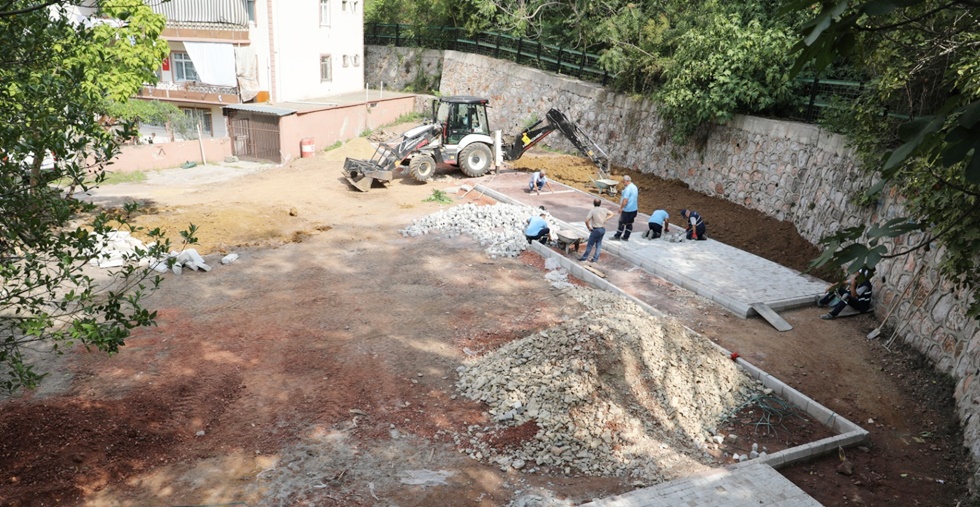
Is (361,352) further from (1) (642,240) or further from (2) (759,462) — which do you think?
(1) (642,240)

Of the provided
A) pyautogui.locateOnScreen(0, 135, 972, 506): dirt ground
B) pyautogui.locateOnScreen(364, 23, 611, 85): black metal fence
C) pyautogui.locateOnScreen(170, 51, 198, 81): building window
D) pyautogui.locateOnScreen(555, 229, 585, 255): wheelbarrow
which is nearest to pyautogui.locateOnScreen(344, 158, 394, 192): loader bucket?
pyautogui.locateOnScreen(0, 135, 972, 506): dirt ground

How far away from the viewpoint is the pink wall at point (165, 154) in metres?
22.2

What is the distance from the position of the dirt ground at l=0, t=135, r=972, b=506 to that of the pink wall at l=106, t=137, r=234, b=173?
28.2ft

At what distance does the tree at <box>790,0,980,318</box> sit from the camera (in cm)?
239

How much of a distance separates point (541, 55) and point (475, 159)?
29.8ft

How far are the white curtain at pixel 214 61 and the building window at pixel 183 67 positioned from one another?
3.13 feet

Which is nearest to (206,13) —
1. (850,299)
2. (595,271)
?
(595,271)

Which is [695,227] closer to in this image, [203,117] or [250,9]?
[250,9]

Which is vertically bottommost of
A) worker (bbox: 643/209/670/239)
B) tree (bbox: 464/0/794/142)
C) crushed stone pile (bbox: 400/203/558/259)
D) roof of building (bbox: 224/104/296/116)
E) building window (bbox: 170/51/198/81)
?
crushed stone pile (bbox: 400/203/558/259)

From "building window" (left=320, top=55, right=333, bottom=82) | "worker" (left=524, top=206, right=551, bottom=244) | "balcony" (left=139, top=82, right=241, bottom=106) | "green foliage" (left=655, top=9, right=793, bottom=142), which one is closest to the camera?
"worker" (left=524, top=206, right=551, bottom=244)

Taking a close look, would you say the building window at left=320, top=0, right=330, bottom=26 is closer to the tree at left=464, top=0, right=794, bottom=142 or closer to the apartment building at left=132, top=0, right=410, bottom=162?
the apartment building at left=132, top=0, right=410, bottom=162

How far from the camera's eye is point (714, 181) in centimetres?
1831

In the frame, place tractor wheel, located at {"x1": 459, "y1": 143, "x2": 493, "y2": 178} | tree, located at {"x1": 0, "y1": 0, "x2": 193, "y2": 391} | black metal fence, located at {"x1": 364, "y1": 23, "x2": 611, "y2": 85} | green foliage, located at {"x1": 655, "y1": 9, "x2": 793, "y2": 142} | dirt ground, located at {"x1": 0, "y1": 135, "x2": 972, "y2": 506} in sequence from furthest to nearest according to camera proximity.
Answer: black metal fence, located at {"x1": 364, "y1": 23, "x2": 611, "y2": 85}, tractor wheel, located at {"x1": 459, "y1": 143, "x2": 493, "y2": 178}, green foliage, located at {"x1": 655, "y1": 9, "x2": 793, "y2": 142}, dirt ground, located at {"x1": 0, "y1": 135, "x2": 972, "y2": 506}, tree, located at {"x1": 0, "y1": 0, "x2": 193, "y2": 391}

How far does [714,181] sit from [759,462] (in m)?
12.3
